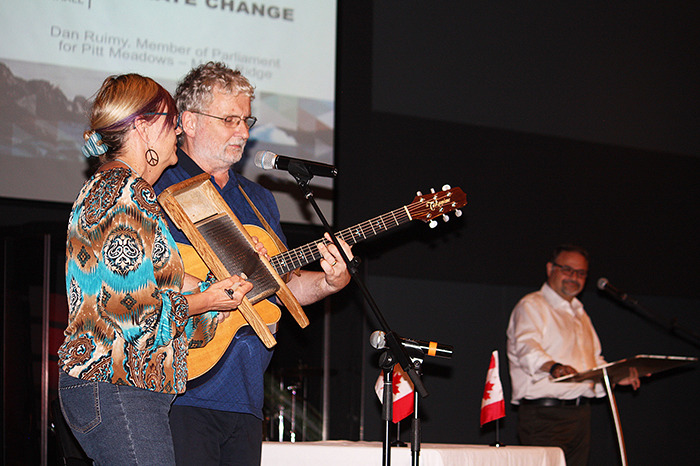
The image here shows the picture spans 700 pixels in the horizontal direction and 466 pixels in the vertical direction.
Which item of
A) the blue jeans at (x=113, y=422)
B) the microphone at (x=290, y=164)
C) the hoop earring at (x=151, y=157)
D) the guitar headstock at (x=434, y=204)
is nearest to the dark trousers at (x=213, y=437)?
the blue jeans at (x=113, y=422)

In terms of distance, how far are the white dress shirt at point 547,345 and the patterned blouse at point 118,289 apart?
3.27 metres

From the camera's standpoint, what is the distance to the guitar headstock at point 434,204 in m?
2.90

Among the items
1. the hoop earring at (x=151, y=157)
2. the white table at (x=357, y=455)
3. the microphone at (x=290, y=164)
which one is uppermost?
the microphone at (x=290, y=164)

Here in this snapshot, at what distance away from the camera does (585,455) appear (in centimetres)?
462

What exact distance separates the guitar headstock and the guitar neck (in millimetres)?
40

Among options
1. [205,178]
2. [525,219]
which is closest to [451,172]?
[525,219]

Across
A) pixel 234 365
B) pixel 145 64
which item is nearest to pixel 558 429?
pixel 234 365

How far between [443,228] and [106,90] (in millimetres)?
3727

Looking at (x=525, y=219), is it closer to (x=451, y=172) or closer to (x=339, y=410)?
(x=451, y=172)

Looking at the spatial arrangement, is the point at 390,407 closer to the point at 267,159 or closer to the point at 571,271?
the point at 267,159

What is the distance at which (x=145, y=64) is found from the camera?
435 cm

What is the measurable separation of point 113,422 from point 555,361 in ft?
11.7

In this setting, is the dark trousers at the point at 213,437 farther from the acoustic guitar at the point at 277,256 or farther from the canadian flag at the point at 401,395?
the canadian flag at the point at 401,395

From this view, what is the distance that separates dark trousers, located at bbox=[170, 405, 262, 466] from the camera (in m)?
2.06
